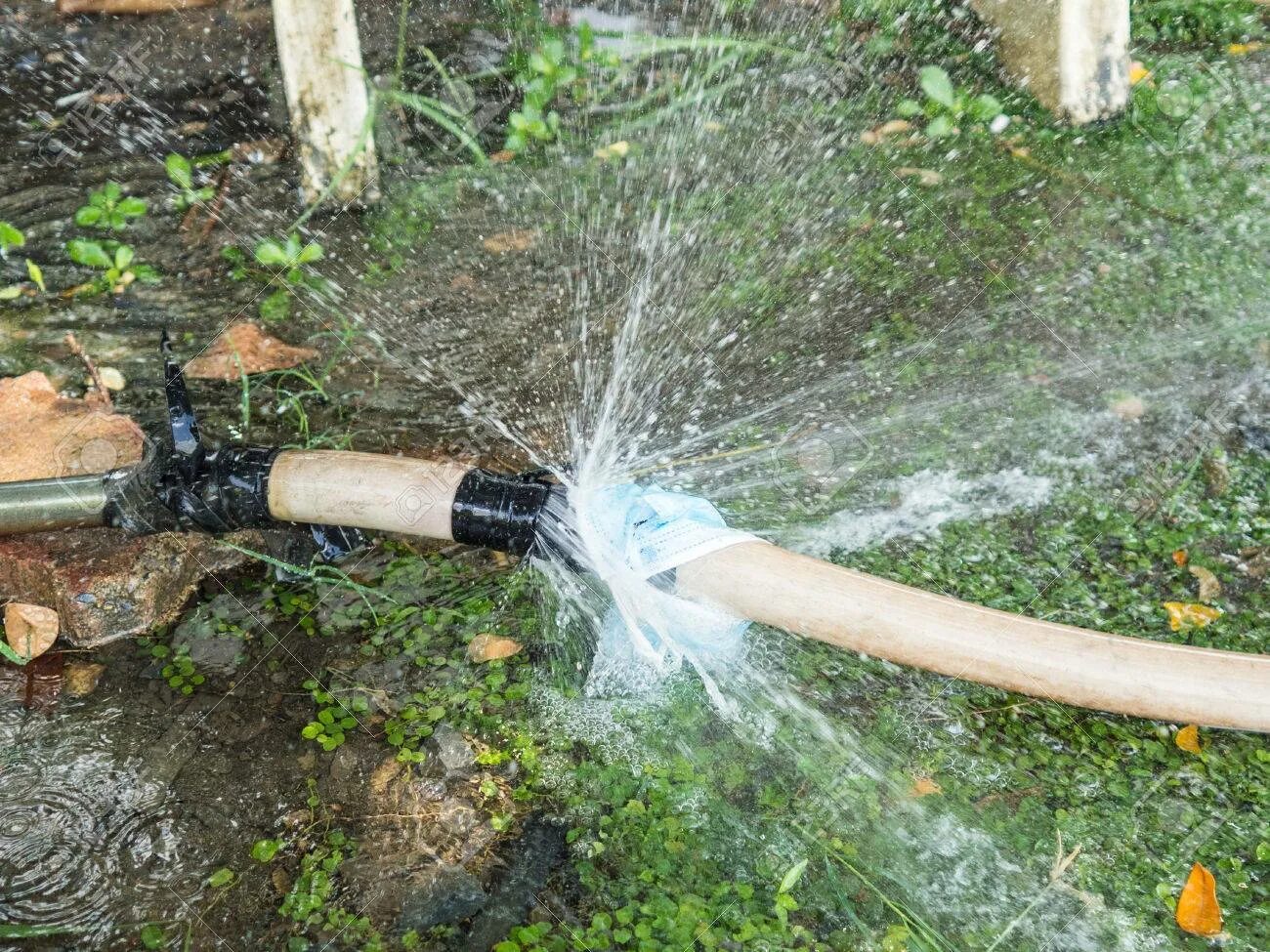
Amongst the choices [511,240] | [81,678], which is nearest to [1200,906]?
[81,678]

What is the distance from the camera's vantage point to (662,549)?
2.34 metres

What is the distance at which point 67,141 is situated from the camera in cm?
425

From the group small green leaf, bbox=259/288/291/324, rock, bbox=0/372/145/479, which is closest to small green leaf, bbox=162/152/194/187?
small green leaf, bbox=259/288/291/324

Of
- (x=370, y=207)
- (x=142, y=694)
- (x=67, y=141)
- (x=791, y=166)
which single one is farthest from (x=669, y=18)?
(x=142, y=694)

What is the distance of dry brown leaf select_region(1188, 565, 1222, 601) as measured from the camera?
2.68 m

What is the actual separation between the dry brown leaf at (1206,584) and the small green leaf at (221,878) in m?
2.38

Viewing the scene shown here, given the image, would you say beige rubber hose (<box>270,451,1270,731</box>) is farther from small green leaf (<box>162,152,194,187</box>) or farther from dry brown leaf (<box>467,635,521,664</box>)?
Answer: small green leaf (<box>162,152,194,187</box>)

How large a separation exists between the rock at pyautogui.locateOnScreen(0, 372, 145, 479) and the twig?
3cm

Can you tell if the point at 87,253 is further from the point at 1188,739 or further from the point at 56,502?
the point at 1188,739

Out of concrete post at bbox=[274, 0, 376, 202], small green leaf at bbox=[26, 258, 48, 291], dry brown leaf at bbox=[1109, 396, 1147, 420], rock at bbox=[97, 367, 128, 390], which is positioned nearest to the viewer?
dry brown leaf at bbox=[1109, 396, 1147, 420]

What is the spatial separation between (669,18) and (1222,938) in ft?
13.5

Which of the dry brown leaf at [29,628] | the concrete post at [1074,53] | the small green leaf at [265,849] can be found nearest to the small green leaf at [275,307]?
the dry brown leaf at [29,628]

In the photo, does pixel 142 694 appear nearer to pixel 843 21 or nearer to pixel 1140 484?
pixel 1140 484

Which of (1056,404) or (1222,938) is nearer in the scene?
(1222,938)
